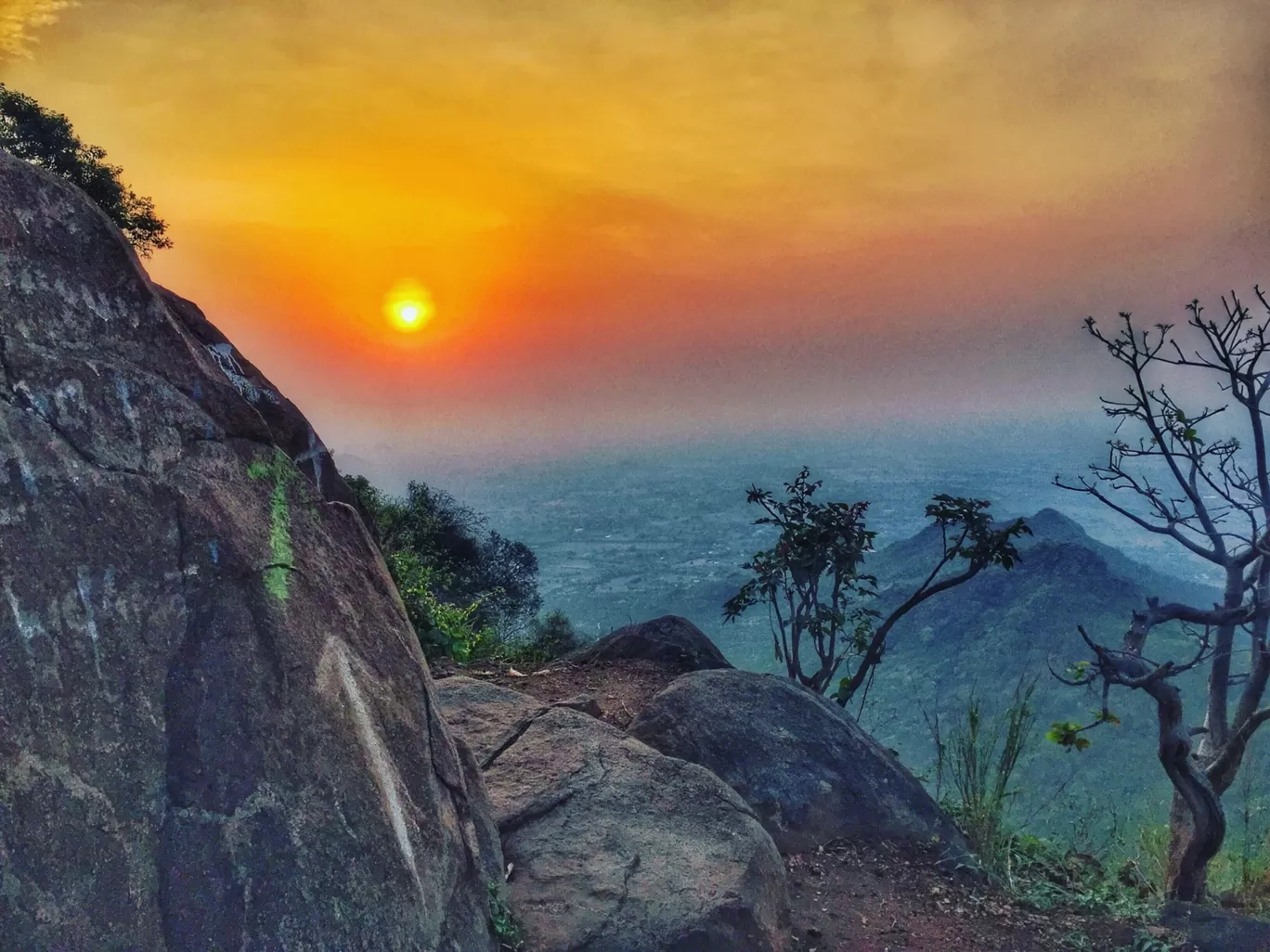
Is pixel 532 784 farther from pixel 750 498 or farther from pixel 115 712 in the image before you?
pixel 750 498

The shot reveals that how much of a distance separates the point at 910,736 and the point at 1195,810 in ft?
135

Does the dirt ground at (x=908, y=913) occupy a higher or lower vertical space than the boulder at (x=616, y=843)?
lower

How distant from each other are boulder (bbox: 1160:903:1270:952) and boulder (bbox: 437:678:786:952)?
2.68 meters

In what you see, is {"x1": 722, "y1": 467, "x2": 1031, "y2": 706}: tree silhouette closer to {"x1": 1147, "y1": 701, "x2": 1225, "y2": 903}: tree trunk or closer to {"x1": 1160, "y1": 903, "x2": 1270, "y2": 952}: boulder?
{"x1": 1147, "y1": 701, "x2": 1225, "y2": 903}: tree trunk

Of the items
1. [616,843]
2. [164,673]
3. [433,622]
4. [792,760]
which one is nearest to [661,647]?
[433,622]

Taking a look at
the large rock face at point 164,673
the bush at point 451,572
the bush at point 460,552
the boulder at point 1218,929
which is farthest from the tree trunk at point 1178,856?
the bush at point 460,552

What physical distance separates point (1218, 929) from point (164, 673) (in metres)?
6.29

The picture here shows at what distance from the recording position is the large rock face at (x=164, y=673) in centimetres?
266

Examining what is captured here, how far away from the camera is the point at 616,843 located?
4.98 metres

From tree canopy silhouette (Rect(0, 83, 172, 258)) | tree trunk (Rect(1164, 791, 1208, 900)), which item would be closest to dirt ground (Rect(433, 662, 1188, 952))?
tree trunk (Rect(1164, 791, 1208, 900))

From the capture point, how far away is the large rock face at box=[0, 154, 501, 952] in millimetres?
2656

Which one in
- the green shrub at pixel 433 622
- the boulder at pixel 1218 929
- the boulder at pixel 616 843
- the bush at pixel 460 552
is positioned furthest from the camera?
the bush at pixel 460 552

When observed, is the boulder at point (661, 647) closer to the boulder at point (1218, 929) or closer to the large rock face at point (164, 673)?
the boulder at point (1218, 929)

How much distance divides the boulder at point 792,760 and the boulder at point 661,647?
6.06 feet
